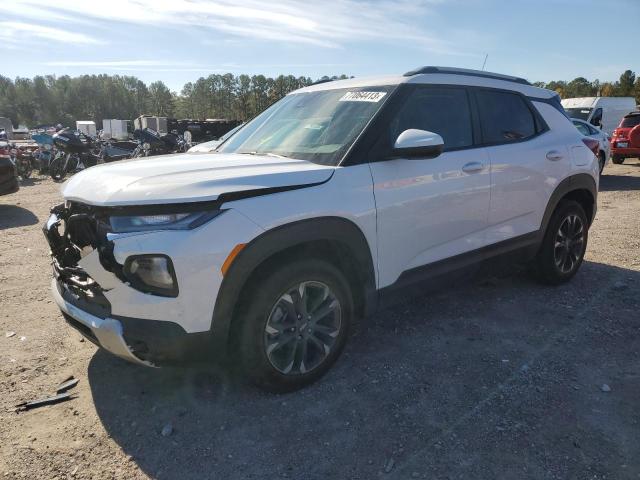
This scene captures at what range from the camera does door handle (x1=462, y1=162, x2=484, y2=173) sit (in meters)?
3.52

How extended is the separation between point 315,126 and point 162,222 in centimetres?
143

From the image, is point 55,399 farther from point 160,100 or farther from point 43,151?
point 160,100

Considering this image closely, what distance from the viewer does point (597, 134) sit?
12.3 meters

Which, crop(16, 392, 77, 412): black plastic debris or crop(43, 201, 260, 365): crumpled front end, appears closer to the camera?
crop(43, 201, 260, 365): crumpled front end

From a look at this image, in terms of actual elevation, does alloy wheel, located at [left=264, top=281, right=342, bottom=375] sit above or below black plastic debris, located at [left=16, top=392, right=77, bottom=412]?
above


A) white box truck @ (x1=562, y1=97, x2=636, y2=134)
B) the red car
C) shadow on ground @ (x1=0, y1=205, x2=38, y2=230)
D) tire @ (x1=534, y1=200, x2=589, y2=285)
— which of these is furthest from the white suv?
white box truck @ (x1=562, y1=97, x2=636, y2=134)

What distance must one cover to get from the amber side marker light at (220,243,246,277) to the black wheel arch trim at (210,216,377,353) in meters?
0.02

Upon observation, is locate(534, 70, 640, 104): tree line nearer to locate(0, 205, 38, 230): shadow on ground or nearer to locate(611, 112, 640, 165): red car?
locate(611, 112, 640, 165): red car

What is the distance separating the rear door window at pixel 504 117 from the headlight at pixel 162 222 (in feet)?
7.87

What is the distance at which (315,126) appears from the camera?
3.41 meters

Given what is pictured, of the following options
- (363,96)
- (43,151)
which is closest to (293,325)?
(363,96)

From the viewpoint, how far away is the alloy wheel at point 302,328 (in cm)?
277

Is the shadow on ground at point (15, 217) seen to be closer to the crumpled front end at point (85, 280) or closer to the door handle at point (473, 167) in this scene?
the crumpled front end at point (85, 280)

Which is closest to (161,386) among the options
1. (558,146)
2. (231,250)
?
(231,250)
